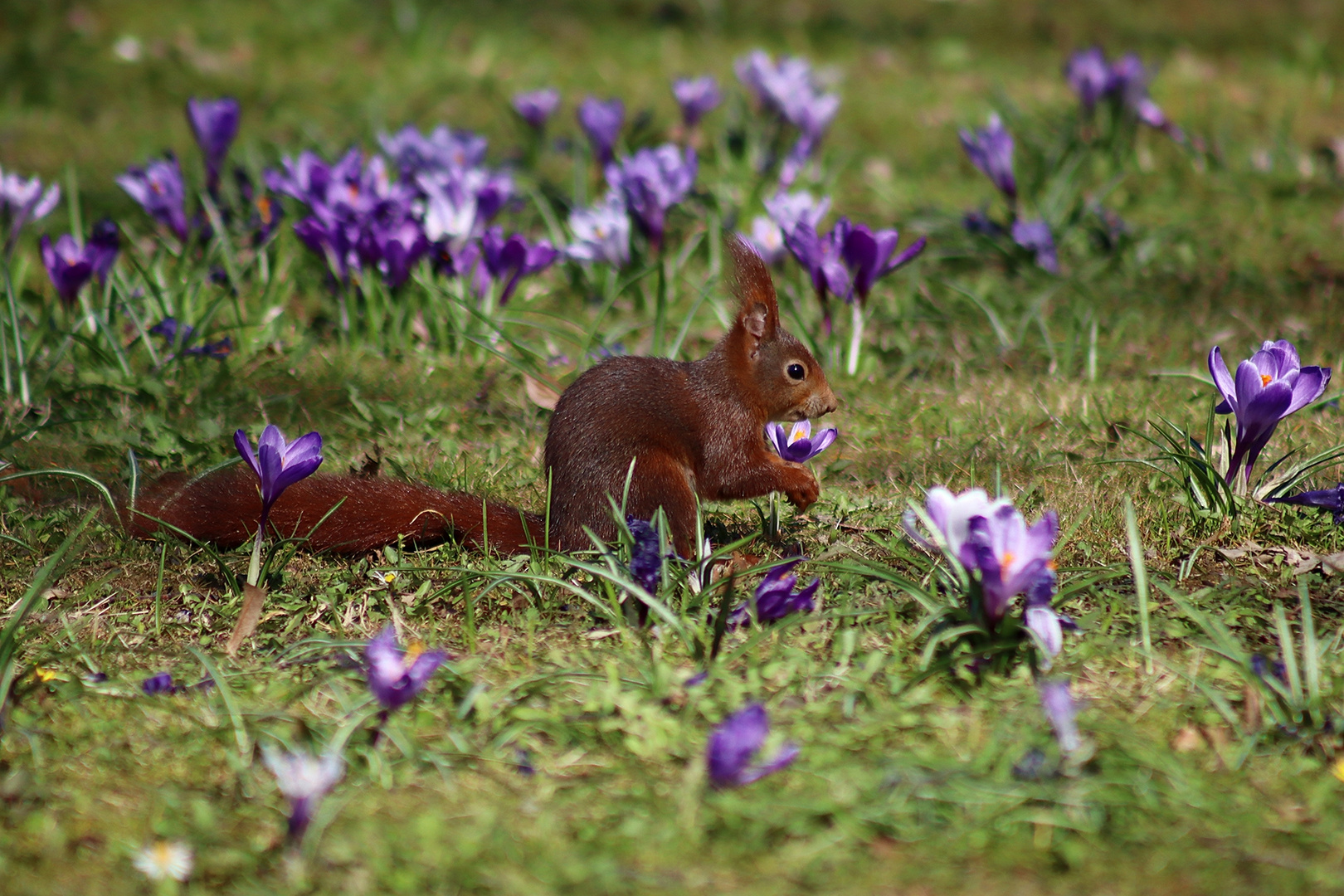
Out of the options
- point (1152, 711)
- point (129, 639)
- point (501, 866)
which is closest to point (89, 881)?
point (501, 866)

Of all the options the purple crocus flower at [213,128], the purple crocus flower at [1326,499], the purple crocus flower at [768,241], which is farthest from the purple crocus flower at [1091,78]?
the purple crocus flower at [213,128]

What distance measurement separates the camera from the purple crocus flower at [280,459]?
2.32 m

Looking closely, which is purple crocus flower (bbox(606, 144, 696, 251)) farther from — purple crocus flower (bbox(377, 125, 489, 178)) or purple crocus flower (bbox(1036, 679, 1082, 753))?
purple crocus flower (bbox(1036, 679, 1082, 753))

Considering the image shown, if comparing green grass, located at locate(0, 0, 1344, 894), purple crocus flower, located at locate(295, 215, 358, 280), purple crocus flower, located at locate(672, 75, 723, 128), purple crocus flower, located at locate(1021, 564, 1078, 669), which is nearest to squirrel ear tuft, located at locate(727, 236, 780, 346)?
green grass, located at locate(0, 0, 1344, 894)

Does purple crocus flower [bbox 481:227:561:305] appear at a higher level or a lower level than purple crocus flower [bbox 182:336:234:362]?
higher

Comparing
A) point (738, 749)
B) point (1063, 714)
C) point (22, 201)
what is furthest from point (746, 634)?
point (22, 201)

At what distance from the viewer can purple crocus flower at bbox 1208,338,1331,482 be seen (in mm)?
2461

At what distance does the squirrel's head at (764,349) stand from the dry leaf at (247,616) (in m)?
1.18

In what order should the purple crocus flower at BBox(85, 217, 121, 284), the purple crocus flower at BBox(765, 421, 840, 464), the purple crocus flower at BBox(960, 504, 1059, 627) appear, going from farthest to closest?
Result: 1. the purple crocus flower at BBox(85, 217, 121, 284)
2. the purple crocus flower at BBox(765, 421, 840, 464)
3. the purple crocus flower at BBox(960, 504, 1059, 627)

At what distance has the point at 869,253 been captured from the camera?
348 cm

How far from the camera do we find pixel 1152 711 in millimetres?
2080

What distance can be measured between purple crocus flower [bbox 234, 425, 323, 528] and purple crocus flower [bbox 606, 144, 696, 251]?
1.91 m

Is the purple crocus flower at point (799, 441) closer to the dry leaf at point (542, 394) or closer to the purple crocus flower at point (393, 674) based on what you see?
the dry leaf at point (542, 394)

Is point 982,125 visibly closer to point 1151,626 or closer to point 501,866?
point 1151,626
